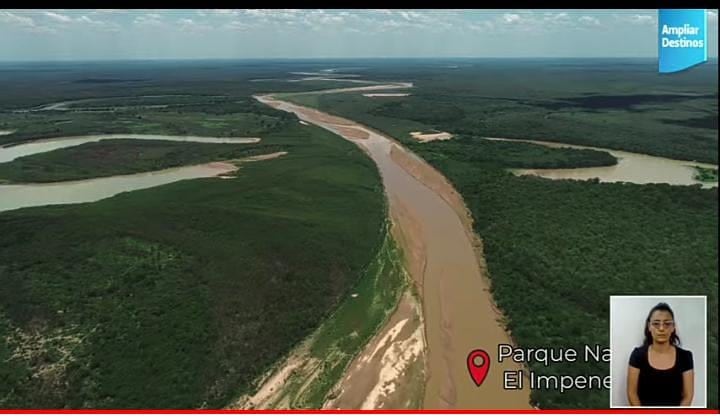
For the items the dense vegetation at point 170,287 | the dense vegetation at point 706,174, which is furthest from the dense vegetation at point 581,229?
the dense vegetation at point 170,287

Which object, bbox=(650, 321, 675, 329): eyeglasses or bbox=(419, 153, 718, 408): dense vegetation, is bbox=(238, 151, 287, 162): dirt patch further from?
bbox=(650, 321, 675, 329): eyeglasses

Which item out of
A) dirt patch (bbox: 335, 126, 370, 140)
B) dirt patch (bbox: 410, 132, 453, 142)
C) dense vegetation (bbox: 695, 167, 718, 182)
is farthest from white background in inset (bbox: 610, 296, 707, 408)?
dirt patch (bbox: 335, 126, 370, 140)

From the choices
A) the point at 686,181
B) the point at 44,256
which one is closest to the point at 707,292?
the point at 686,181

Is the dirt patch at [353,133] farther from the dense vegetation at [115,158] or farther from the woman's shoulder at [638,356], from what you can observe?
the woman's shoulder at [638,356]

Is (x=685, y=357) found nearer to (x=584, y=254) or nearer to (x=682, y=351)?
(x=682, y=351)

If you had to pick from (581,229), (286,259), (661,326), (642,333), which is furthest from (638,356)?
(286,259)
